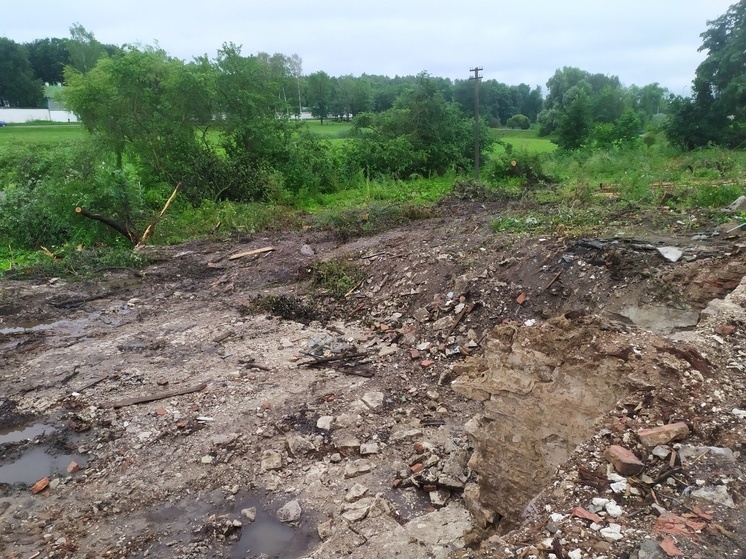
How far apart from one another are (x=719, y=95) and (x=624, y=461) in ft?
75.1

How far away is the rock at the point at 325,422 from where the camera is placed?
17.4 feet

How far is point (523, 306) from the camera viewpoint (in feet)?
22.1

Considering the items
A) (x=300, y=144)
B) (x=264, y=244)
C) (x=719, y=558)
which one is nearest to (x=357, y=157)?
(x=300, y=144)

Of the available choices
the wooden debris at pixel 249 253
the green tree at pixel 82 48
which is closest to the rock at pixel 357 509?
the wooden debris at pixel 249 253

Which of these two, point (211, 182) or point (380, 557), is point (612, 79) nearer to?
point (211, 182)

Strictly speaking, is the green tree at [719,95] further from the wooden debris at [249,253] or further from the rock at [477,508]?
the rock at [477,508]

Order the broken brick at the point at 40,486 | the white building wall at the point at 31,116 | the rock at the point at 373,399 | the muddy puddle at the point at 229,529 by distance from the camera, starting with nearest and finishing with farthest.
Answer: the muddy puddle at the point at 229,529
the broken brick at the point at 40,486
the rock at the point at 373,399
the white building wall at the point at 31,116

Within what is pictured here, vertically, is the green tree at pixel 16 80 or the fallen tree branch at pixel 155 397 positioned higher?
the green tree at pixel 16 80

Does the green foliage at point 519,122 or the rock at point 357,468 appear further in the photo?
the green foliage at point 519,122

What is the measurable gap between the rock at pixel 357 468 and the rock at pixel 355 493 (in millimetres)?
180

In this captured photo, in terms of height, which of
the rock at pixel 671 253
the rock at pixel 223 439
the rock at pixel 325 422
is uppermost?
the rock at pixel 671 253

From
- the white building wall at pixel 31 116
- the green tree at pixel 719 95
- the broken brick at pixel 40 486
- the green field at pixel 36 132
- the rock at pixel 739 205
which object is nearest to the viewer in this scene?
the broken brick at pixel 40 486

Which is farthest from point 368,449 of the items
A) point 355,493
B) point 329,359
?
point 329,359

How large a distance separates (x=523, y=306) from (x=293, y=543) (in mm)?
4051
